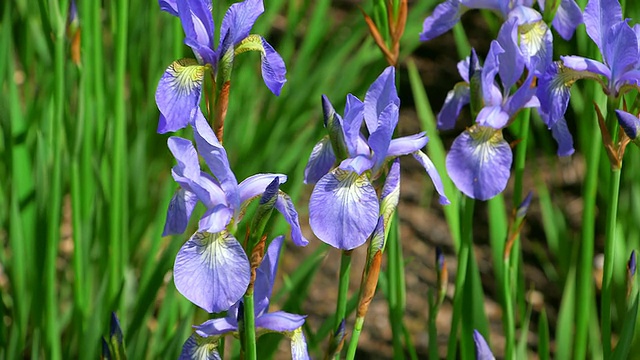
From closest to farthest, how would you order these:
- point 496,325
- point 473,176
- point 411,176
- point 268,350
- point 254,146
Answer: point 473,176 → point 268,350 → point 254,146 → point 496,325 → point 411,176

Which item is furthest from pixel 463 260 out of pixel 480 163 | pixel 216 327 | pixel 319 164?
pixel 216 327

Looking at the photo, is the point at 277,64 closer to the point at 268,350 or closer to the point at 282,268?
the point at 268,350

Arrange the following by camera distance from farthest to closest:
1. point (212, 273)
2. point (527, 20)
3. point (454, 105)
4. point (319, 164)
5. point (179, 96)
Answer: point (454, 105)
point (527, 20)
point (319, 164)
point (179, 96)
point (212, 273)

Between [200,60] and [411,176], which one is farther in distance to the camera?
[411,176]

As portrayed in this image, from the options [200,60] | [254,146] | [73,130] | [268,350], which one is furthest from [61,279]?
[200,60]

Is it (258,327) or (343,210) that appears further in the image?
(258,327)

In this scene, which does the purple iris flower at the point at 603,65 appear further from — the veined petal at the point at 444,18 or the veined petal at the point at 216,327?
the veined petal at the point at 216,327

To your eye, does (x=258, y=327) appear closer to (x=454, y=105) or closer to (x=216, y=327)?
(x=216, y=327)
